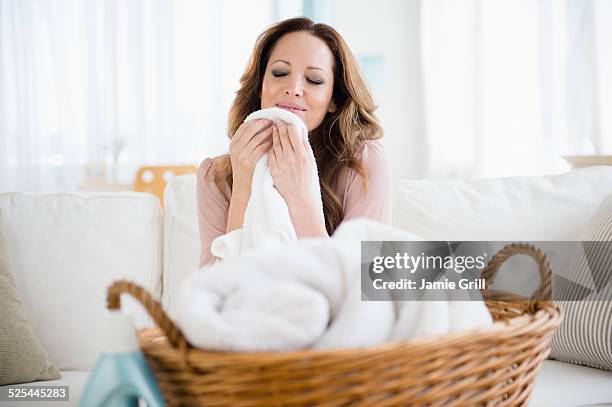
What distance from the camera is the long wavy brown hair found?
158 cm

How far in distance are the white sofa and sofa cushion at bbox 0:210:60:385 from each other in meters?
0.10

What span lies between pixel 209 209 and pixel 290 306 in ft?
3.47

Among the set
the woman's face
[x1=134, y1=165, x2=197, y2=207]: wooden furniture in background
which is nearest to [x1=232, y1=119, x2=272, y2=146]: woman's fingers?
the woman's face

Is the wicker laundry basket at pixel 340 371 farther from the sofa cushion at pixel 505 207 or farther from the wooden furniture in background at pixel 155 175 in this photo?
the wooden furniture in background at pixel 155 175

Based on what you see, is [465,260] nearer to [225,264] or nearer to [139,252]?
[225,264]

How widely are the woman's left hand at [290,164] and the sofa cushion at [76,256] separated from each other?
1.95 feet

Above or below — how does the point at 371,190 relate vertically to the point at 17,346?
above

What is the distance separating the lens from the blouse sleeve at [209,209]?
157 cm

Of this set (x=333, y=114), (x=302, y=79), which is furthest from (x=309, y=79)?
(x=333, y=114)

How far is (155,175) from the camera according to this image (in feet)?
12.3

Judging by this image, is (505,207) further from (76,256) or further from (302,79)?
(76,256)

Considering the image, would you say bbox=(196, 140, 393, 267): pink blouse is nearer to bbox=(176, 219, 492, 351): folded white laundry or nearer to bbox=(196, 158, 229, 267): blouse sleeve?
bbox=(196, 158, 229, 267): blouse sleeve

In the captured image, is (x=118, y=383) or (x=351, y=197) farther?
(x=351, y=197)

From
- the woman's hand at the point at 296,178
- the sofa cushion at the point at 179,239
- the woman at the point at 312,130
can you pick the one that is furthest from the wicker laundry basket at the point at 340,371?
the sofa cushion at the point at 179,239
